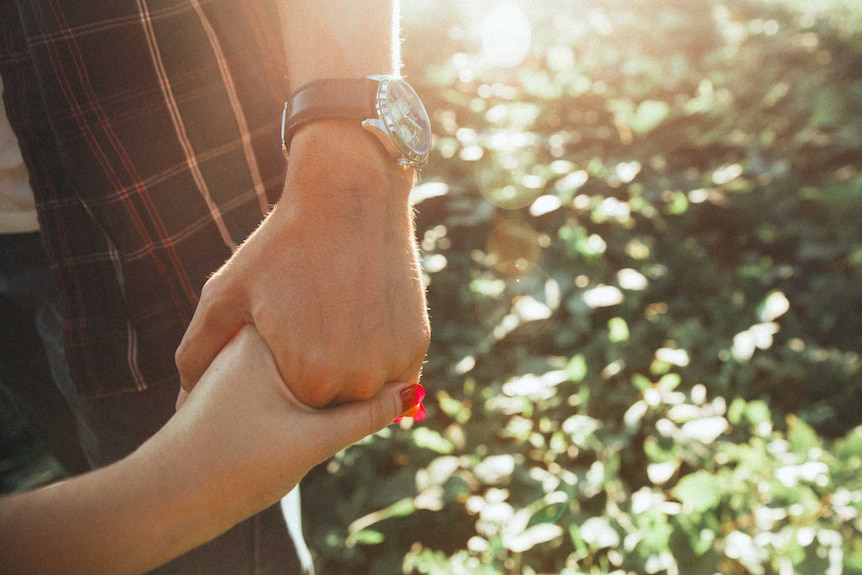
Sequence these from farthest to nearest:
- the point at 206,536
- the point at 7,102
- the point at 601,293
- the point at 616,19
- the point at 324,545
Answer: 1. the point at 616,19
2. the point at 601,293
3. the point at 324,545
4. the point at 7,102
5. the point at 206,536

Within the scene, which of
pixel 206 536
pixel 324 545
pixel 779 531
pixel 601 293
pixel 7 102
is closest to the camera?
pixel 206 536

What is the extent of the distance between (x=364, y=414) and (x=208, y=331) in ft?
0.90

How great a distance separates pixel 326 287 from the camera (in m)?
1.00

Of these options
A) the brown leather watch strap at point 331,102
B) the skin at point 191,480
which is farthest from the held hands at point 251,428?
the brown leather watch strap at point 331,102

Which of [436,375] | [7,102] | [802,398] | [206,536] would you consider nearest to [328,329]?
[206,536]

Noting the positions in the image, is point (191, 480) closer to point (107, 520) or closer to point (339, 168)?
point (107, 520)

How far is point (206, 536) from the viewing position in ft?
3.16

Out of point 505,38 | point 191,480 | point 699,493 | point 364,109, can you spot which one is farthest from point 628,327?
point 505,38

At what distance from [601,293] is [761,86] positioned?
2.52 m

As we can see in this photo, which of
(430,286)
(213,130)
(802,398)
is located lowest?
(802,398)

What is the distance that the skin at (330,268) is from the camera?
0.98 m

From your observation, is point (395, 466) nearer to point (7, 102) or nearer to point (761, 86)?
point (7, 102)

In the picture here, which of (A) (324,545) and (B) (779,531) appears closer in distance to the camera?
(B) (779,531)

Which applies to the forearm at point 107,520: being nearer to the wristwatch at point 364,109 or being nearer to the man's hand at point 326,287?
the man's hand at point 326,287
